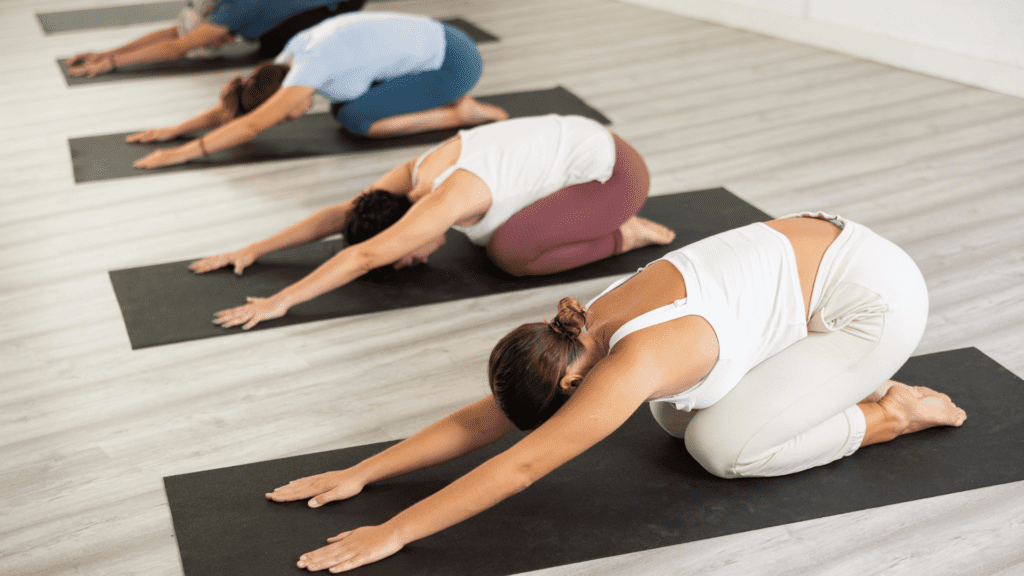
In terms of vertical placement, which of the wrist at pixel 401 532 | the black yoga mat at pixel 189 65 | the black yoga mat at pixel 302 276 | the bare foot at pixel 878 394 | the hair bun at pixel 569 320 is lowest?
the black yoga mat at pixel 189 65

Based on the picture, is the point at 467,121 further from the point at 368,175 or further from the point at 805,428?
the point at 805,428

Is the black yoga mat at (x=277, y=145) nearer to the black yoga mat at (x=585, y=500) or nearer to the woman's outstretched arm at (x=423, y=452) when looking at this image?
the black yoga mat at (x=585, y=500)

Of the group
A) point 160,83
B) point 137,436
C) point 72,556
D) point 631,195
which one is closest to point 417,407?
point 137,436

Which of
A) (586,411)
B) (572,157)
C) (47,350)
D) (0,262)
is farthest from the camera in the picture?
(0,262)

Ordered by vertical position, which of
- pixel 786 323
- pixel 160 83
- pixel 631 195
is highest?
pixel 786 323

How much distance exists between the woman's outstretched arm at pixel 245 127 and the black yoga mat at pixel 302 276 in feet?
2.34

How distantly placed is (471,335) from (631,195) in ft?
2.59

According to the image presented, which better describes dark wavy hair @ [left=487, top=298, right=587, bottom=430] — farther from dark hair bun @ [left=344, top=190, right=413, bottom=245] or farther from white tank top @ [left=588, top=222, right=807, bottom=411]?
dark hair bun @ [left=344, top=190, right=413, bottom=245]

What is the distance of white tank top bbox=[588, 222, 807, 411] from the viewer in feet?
5.97

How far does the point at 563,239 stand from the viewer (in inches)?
120

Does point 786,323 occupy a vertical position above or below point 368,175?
above

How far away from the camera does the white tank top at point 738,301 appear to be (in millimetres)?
1819

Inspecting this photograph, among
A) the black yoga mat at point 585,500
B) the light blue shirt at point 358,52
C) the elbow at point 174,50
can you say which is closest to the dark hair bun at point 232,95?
the light blue shirt at point 358,52

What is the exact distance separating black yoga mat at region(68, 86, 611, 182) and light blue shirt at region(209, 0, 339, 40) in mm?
896
